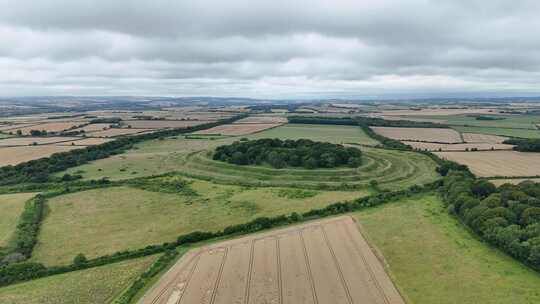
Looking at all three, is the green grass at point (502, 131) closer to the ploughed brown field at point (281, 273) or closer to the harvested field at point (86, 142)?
the ploughed brown field at point (281, 273)

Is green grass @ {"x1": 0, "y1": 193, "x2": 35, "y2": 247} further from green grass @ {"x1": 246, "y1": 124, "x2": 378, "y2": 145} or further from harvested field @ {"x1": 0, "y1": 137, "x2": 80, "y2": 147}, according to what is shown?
green grass @ {"x1": 246, "y1": 124, "x2": 378, "y2": 145}

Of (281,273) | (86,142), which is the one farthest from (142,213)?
(86,142)

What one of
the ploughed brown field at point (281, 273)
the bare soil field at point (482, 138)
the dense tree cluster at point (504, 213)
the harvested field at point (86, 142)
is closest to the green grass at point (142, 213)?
the ploughed brown field at point (281, 273)

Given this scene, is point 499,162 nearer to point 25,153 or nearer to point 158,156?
point 158,156

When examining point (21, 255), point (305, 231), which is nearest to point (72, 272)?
point (21, 255)

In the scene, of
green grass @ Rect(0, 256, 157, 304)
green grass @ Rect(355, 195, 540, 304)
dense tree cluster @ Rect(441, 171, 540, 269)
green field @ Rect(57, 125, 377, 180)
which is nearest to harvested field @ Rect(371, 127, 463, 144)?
green field @ Rect(57, 125, 377, 180)

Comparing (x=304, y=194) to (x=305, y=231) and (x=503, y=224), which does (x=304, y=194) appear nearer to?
(x=305, y=231)
